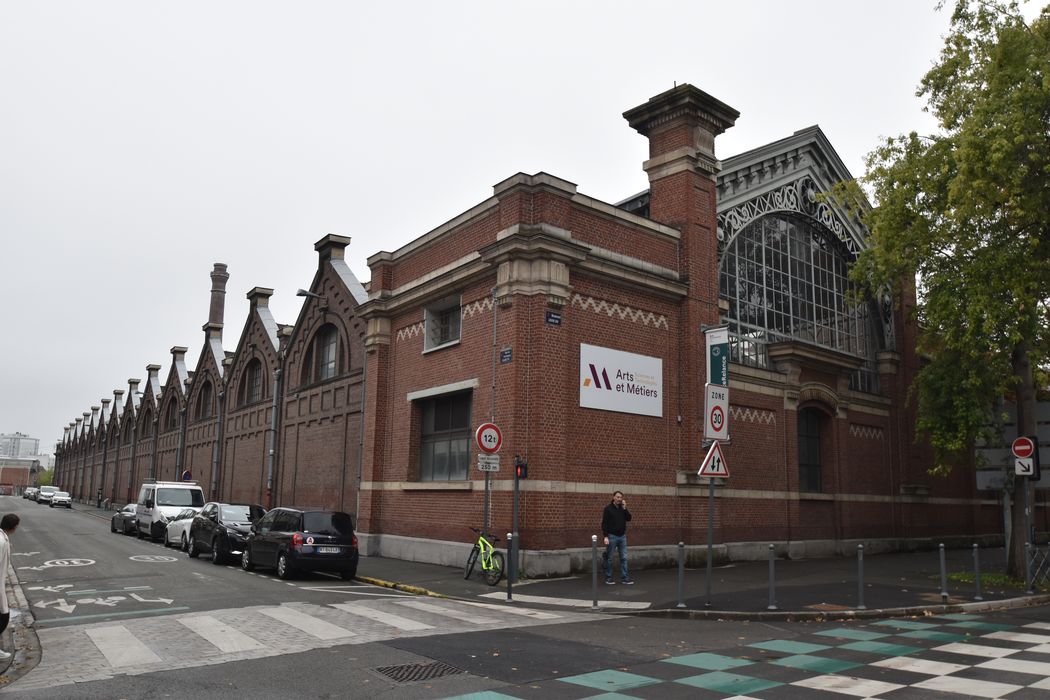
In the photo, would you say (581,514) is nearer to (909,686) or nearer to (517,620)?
(517,620)

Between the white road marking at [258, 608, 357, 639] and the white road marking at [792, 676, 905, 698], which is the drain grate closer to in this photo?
the white road marking at [258, 608, 357, 639]

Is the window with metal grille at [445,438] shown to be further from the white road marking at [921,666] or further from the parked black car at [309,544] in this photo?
the white road marking at [921,666]

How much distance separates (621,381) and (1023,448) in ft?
27.5

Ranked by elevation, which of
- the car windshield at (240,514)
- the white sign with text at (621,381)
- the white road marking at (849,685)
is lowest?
the white road marking at (849,685)

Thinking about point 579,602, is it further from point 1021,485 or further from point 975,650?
point 1021,485

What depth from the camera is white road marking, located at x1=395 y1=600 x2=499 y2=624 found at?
11.6 metres

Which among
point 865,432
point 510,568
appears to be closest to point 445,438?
point 510,568

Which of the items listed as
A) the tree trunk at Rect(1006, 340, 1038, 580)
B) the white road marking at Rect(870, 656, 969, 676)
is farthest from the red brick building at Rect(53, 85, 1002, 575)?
the white road marking at Rect(870, 656, 969, 676)

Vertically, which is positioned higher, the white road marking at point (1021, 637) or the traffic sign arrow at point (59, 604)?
the white road marking at point (1021, 637)

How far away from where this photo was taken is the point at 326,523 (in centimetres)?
1716

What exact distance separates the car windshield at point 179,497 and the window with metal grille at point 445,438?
40.4ft

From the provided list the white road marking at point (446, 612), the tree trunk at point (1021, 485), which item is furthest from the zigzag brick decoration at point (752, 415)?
the white road marking at point (446, 612)

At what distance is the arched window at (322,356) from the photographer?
29047mm

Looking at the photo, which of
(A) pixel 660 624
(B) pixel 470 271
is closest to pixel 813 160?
(B) pixel 470 271
